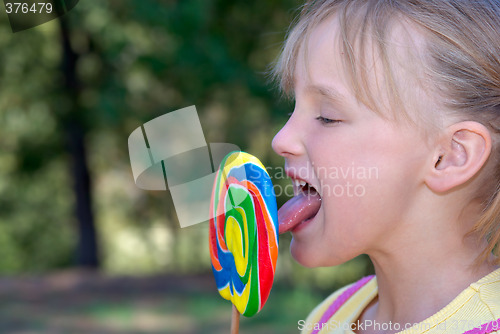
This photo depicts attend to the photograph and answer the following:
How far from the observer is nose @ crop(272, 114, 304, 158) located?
158 cm

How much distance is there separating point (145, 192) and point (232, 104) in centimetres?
567

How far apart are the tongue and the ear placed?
12.1 inches

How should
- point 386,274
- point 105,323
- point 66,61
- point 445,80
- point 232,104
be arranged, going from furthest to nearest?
1. point 66,61
2. point 232,104
3. point 105,323
4. point 386,274
5. point 445,80

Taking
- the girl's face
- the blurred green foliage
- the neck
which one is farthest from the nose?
the blurred green foliage

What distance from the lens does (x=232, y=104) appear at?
29.0ft

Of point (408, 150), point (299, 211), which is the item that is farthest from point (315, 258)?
point (408, 150)

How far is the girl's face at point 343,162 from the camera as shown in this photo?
1495 millimetres

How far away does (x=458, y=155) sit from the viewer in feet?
4.99

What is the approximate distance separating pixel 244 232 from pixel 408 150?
48cm

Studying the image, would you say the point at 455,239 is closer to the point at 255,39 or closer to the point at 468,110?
the point at 468,110

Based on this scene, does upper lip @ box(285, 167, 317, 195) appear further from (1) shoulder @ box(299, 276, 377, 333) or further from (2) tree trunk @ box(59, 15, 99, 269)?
(2) tree trunk @ box(59, 15, 99, 269)

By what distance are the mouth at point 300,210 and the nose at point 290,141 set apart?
10cm

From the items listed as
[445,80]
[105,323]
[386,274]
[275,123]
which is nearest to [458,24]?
[445,80]

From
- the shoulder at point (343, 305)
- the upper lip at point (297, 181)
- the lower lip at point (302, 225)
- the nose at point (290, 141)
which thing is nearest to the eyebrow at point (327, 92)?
the nose at point (290, 141)
